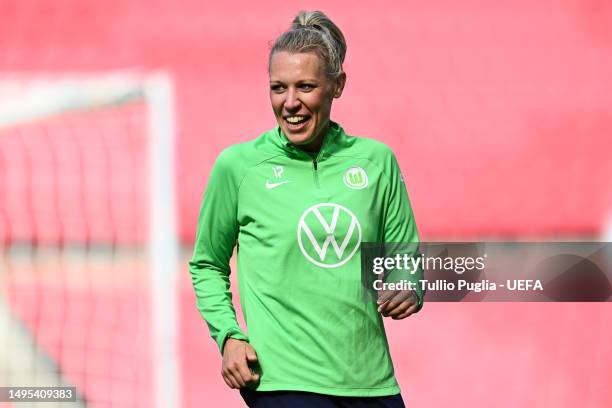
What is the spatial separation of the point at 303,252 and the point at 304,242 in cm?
2

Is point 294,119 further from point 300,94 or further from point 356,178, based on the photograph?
point 356,178

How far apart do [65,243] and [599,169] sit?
3.37 meters

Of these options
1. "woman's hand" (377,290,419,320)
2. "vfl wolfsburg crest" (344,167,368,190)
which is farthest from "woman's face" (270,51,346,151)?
"woman's hand" (377,290,419,320)

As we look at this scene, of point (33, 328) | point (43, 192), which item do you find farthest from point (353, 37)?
point (33, 328)

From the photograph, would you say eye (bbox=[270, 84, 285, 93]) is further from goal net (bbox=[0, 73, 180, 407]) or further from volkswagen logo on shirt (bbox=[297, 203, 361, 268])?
goal net (bbox=[0, 73, 180, 407])

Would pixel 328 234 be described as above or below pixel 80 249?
below

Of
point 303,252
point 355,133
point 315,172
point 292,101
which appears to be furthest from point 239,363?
point 355,133

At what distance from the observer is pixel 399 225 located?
7.61 ft

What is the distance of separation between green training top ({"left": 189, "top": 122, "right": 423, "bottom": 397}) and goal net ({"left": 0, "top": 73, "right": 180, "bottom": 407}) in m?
2.54

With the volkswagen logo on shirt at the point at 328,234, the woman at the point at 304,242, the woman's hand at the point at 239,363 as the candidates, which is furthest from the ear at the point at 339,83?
the woman's hand at the point at 239,363

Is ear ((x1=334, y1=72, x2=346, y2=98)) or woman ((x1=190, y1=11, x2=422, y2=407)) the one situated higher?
ear ((x1=334, y1=72, x2=346, y2=98))

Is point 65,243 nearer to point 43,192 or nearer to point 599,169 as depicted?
point 43,192

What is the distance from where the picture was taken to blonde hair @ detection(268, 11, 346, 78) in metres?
2.26

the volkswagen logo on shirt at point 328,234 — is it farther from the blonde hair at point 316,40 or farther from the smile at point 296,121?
the blonde hair at point 316,40
